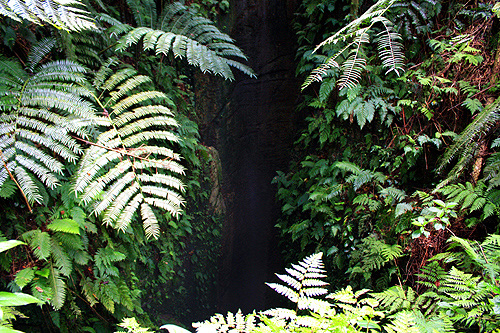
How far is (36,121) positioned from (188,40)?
1.28m

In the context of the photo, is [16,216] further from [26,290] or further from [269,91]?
[269,91]

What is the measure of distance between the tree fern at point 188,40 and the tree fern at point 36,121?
58 centimetres

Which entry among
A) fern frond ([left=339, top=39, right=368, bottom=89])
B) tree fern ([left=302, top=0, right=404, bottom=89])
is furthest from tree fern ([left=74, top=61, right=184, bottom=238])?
fern frond ([left=339, top=39, right=368, bottom=89])

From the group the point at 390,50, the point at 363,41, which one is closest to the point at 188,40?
the point at 363,41

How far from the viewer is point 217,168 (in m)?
4.60

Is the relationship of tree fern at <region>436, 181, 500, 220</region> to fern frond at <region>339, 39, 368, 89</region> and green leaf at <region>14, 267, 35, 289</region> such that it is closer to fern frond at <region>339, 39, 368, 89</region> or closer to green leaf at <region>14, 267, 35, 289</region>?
fern frond at <region>339, 39, 368, 89</region>

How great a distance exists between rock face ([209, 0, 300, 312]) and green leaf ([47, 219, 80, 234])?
302 cm

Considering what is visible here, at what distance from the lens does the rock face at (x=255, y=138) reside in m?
4.93

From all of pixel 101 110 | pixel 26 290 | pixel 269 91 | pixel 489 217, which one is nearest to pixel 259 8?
pixel 269 91

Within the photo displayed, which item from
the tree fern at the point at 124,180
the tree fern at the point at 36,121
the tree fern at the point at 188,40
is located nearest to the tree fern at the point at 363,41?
the tree fern at the point at 188,40

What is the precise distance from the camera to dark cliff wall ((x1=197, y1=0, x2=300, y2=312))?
16.1 feet

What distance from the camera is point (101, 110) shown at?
6.80 feet

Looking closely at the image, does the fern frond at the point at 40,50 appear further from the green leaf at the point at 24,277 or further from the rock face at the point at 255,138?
the rock face at the point at 255,138

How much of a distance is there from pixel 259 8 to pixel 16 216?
4.94 meters
